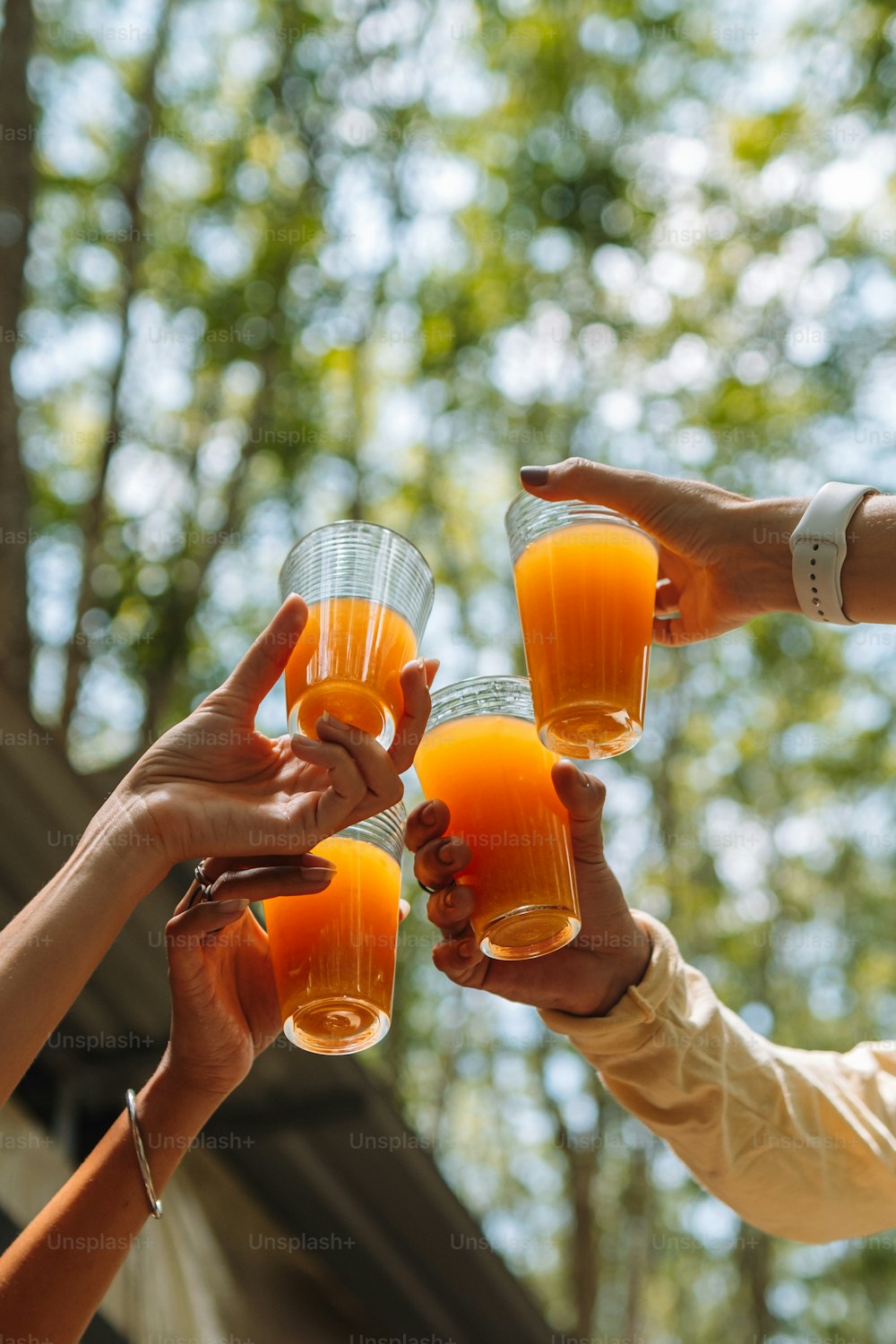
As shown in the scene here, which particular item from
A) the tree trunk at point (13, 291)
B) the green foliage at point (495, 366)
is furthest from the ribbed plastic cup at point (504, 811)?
the green foliage at point (495, 366)

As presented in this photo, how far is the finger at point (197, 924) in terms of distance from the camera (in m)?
1.96

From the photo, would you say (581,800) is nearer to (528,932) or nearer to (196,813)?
(528,932)

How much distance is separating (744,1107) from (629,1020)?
0.39 metres

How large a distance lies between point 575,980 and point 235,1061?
26.6 inches

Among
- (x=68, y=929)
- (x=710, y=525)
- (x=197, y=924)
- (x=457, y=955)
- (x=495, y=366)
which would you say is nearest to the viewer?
(x=68, y=929)

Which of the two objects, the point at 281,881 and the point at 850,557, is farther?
the point at 850,557

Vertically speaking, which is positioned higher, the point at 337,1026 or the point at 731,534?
the point at 731,534

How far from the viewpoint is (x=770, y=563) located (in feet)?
7.05

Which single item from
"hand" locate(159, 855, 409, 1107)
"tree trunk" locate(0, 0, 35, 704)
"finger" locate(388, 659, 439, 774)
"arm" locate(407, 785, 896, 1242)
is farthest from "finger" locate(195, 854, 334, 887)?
"tree trunk" locate(0, 0, 35, 704)

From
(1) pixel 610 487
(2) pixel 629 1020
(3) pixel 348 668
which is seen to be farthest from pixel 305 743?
(2) pixel 629 1020

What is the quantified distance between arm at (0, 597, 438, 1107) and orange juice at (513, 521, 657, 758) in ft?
0.83

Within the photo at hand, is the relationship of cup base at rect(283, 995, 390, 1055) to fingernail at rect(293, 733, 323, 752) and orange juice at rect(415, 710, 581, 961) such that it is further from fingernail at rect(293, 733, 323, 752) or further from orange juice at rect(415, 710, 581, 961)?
fingernail at rect(293, 733, 323, 752)

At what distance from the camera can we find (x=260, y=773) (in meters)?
1.95

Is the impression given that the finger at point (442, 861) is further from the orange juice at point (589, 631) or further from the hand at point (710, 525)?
the hand at point (710, 525)
